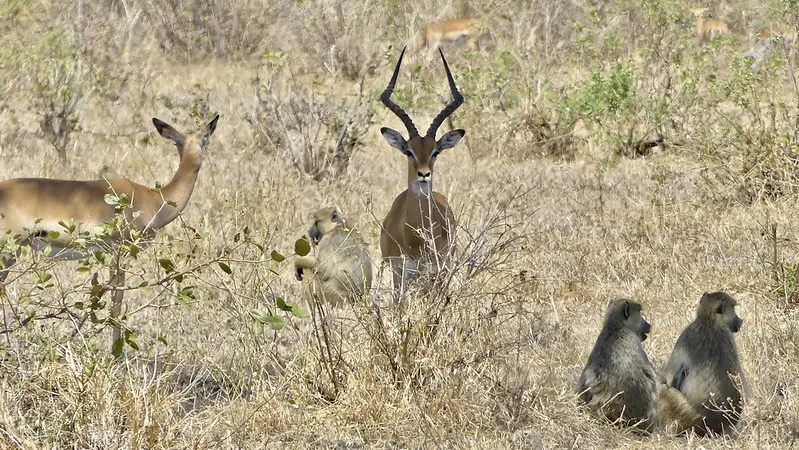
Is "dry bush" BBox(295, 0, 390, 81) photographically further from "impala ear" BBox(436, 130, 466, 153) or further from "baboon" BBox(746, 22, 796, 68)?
"impala ear" BBox(436, 130, 466, 153)

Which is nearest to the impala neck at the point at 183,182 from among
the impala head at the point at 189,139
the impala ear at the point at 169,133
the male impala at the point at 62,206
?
the impala head at the point at 189,139

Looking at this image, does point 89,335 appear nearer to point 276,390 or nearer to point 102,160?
point 276,390

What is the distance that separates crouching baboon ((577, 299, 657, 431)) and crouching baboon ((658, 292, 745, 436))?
97 millimetres

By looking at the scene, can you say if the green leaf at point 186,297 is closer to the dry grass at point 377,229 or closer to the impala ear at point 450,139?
the dry grass at point 377,229

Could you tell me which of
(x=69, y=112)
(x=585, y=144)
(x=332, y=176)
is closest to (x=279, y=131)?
(x=332, y=176)

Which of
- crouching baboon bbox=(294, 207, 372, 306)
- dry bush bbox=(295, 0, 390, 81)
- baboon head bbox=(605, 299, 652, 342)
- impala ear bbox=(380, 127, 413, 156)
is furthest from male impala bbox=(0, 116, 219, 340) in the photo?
dry bush bbox=(295, 0, 390, 81)

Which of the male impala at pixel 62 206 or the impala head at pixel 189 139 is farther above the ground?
the impala head at pixel 189 139

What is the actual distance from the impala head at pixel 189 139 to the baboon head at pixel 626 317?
11.9ft

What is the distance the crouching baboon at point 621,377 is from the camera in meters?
4.59

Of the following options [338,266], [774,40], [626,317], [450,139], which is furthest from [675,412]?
[774,40]

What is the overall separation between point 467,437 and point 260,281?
109 cm

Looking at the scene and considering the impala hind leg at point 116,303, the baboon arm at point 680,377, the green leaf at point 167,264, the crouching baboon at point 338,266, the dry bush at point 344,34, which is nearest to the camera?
the green leaf at point 167,264

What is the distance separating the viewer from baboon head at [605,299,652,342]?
4754mm

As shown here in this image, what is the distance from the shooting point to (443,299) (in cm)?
491
